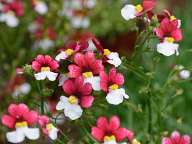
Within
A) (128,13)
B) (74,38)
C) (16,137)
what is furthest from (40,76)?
(74,38)

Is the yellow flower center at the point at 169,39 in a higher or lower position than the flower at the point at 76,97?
higher

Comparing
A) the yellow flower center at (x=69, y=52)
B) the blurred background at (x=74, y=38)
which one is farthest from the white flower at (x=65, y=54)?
the blurred background at (x=74, y=38)

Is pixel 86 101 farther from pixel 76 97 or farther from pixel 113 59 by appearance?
pixel 113 59

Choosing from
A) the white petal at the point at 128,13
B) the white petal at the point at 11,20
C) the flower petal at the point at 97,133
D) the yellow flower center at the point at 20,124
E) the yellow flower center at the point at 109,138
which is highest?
the white petal at the point at 11,20

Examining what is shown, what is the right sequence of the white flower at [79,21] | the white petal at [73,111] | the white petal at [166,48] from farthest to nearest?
1. the white flower at [79,21]
2. the white petal at [166,48]
3. the white petal at [73,111]

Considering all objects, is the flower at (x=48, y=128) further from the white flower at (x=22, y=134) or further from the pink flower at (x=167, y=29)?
the pink flower at (x=167, y=29)

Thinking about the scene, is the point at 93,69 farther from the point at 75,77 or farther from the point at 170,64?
the point at 170,64
